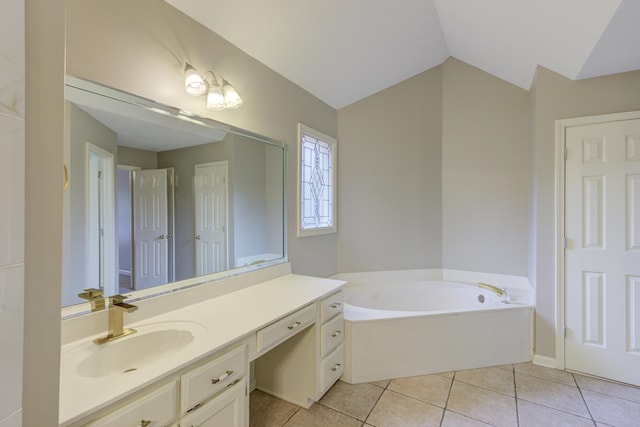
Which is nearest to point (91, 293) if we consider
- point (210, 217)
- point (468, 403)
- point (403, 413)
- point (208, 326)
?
point (208, 326)

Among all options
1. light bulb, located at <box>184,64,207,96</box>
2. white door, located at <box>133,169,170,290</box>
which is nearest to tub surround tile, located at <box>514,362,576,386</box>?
white door, located at <box>133,169,170,290</box>

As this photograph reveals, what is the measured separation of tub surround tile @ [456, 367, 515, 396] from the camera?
210 centimetres

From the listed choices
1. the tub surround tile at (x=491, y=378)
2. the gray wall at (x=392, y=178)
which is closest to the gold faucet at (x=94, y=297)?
the gray wall at (x=392, y=178)

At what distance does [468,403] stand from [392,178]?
2091mm

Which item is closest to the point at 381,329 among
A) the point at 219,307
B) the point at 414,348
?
the point at 414,348

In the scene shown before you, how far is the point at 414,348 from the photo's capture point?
2.26 metres

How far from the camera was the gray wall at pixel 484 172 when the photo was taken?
294cm

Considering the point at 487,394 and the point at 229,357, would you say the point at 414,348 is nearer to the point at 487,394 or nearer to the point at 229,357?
the point at 487,394

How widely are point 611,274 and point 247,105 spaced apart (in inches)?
113

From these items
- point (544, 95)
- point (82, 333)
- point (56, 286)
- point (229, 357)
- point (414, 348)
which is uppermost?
point (544, 95)

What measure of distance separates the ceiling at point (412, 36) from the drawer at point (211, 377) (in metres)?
1.74

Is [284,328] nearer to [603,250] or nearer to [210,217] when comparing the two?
[210,217]

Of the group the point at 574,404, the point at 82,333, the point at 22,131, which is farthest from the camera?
the point at 574,404

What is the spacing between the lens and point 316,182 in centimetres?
280
